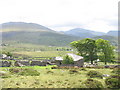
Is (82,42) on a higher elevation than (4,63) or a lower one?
higher

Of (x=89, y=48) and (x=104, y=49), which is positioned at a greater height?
(x=89, y=48)

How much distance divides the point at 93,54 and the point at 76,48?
25.6ft

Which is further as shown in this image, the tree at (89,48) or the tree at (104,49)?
the tree at (89,48)

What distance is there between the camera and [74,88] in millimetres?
18828

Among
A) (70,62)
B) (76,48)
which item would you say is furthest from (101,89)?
(76,48)

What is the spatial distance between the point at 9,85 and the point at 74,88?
8087mm

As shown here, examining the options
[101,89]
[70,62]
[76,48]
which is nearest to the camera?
[101,89]

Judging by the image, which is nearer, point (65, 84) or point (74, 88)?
point (74, 88)

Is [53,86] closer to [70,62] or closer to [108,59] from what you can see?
[70,62]

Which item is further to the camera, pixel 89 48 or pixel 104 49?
pixel 89 48

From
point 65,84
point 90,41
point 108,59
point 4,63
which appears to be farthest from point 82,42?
point 65,84

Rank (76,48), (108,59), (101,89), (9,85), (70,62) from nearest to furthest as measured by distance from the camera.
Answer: (101,89), (9,85), (70,62), (108,59), (76,48)

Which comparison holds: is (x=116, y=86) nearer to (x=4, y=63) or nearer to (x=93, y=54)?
(x=4, y=63)

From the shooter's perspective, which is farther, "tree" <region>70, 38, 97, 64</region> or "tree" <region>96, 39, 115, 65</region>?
"tree" <region>70, 38, 97, 64</region>
